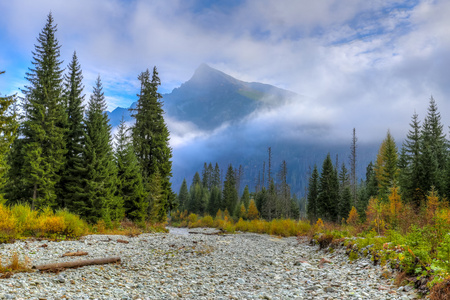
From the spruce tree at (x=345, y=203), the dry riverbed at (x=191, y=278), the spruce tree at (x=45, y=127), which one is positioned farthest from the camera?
the spruce tree at (x=345, y=203)

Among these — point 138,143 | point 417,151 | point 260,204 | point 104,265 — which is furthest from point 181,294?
point 260,204

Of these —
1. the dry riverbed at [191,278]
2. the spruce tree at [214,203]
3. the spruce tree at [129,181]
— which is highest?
the spruce tree at [129,181]

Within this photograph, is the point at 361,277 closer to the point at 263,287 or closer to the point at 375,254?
the point at 375,254

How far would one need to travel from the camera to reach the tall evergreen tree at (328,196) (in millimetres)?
55500

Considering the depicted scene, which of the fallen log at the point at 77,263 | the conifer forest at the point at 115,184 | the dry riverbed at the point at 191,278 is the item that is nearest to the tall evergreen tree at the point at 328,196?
the conifer forest at the point at 115,184

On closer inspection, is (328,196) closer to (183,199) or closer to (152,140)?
(152,140)

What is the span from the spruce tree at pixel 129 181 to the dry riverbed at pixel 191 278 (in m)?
14.7

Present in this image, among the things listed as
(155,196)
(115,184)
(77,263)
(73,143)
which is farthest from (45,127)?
(77,263)

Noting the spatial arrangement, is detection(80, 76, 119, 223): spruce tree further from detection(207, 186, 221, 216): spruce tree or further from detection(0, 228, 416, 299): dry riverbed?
detection(207, 186, 221, 216): spruce tree

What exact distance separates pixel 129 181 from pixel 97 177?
14.8 feet

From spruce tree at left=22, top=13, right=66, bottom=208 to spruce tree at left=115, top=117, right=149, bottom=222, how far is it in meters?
5.14

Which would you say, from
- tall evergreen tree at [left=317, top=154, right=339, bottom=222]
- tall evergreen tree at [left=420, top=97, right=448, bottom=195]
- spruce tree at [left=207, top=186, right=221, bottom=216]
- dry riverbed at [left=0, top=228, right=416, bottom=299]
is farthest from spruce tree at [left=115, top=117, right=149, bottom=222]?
spruce tree at [left=207, top=186, right=221, bottom=216]

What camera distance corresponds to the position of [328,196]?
55.7m

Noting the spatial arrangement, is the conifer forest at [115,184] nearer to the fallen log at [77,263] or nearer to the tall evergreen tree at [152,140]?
the tall evergreen tree at [152,140]
